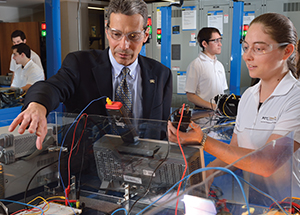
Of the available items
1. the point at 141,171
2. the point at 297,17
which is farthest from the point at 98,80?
the point at 297,17

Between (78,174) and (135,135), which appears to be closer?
(135,135)

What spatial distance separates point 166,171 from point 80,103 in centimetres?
79

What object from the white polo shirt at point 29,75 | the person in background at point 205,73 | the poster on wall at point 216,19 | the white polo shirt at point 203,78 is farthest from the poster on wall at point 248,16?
the white polo shirt at point 29,75

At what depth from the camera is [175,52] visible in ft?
26.0

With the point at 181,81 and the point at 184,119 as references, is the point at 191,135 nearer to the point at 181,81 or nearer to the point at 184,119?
the point at 184,119

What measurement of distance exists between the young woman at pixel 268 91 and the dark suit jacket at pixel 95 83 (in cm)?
59

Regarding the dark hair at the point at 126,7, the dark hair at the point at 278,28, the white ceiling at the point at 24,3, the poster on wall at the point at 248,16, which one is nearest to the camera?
the dark hair at the point at 278,28

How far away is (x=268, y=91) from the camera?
5.34 ft

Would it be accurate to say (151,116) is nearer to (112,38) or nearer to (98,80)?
(98,80)

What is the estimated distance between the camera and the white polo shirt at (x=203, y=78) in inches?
168

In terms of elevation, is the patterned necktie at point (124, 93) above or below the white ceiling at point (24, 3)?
below

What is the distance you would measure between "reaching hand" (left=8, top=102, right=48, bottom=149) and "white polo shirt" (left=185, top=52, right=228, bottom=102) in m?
3.16

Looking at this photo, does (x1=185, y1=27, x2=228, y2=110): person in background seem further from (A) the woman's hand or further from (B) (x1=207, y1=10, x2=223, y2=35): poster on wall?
(B) (x1=207, y1=10, x2=223, y2=35): poster on wall

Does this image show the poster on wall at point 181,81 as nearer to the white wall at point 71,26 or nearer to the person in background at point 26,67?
the white wall at point 71,26
